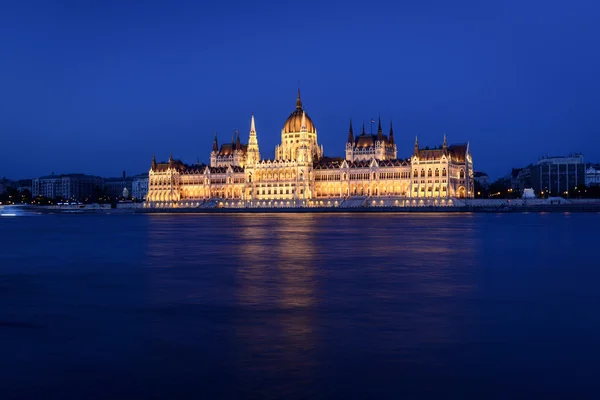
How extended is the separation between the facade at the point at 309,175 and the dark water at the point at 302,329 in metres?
102

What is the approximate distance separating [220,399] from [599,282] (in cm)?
1385

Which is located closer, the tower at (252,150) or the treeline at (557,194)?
the treeline at (557,194)

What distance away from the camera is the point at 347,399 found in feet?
26.8

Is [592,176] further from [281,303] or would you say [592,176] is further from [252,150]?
[281,303]

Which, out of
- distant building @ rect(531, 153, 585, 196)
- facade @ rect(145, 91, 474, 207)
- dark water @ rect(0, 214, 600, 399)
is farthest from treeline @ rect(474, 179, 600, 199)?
dark water @ rect(0, 214, 600, 399)

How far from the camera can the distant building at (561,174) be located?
147 metres

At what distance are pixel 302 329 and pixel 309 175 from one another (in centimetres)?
12375

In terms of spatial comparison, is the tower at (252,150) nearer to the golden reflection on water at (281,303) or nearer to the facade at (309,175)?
the facade at (309,175)

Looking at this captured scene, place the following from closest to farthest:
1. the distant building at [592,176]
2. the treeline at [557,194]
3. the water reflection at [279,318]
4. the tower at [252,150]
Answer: the water reflection at [279,318] < the treeline at [557,194] < the tower at [252,150] < the distant building at [592,176]

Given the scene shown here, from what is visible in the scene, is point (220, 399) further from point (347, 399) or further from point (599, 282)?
point (599, 282)

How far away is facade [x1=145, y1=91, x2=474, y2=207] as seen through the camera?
4906 inches

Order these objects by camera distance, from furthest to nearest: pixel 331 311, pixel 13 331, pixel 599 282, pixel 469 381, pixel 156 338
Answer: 1. pixel 599 282
2. pixel 331 311
3. pixel 13 331
4. pixel 156 338
5. pixel 469 381

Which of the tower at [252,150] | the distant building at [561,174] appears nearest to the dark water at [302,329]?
the tower at [252,150]

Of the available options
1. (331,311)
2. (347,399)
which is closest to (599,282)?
(331,311)
